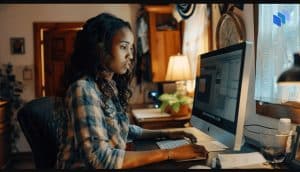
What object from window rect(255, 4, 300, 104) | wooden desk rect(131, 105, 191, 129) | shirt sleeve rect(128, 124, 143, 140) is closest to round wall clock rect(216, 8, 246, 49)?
window rect(255, 4, 300, 104)

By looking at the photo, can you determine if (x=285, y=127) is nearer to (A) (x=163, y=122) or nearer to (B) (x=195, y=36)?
(A) (x=163, y=122)

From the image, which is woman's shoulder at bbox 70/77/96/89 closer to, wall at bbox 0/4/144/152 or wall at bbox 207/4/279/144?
wall at bbox 0/4/144/152

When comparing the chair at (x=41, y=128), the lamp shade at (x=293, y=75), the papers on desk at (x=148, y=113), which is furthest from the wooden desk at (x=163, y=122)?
the lamp shade at (x=293, y=75)

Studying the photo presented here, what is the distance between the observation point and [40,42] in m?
0.92

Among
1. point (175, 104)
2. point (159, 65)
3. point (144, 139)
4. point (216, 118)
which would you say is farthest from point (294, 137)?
point (159, 65)

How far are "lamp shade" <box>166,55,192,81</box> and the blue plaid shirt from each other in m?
1.12

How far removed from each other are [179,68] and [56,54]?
1.08m

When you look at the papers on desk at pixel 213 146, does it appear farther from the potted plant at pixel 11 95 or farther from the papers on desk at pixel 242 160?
the potted plant at pixel 11 95

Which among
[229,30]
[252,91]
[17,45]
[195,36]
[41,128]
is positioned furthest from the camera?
[195,36]

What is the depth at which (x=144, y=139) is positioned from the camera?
1.08m

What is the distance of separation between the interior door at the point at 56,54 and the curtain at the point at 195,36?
906mm

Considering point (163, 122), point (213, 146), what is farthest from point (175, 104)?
point (213, 146)

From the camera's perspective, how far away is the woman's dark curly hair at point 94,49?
773mm

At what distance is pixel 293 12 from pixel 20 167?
2.74 ft
